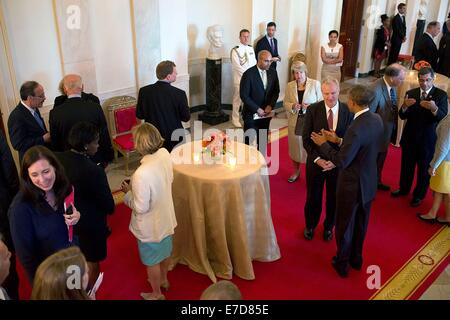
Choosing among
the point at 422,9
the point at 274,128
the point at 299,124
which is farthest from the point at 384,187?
the point at 422,9

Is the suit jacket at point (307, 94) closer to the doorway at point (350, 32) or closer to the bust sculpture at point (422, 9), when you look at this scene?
the doorway at point (350, 32)

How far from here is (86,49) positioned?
537 centimetres

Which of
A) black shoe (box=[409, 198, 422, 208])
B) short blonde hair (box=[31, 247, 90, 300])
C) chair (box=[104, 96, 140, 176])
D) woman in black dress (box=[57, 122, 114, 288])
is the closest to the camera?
short blonde hair (box=[31, 247, 90, 300])

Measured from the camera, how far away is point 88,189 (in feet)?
9.49

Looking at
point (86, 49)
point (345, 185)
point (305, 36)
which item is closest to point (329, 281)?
point (345, 185)

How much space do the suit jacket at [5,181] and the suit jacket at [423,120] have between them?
4092 millimetres

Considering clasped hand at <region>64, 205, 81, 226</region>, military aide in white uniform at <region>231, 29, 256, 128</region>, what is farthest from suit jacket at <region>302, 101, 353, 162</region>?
military aide in white uniform at <region>231, 29, 256, 128</region>

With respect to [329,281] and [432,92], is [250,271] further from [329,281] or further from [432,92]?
[432,92]

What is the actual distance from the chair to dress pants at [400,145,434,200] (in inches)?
139

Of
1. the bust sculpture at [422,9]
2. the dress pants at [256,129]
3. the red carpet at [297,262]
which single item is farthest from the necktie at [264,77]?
the bust sculpture at [422,9]

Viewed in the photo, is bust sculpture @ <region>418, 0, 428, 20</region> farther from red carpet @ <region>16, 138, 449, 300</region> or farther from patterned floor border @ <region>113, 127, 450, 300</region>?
patterned floor border @ <region>113, 127, 450, 300</region>

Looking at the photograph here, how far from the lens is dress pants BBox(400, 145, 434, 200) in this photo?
4.87 meters

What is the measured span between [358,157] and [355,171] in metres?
0.12

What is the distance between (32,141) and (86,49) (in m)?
1.87
